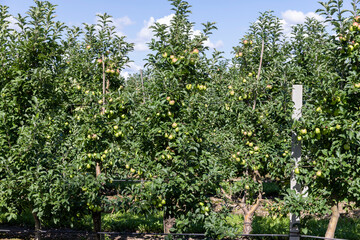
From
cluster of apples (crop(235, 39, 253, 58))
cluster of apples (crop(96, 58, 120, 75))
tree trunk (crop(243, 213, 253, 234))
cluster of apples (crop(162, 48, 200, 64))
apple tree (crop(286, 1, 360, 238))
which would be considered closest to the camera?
apple tree (crop(286, 1, 360, 238))

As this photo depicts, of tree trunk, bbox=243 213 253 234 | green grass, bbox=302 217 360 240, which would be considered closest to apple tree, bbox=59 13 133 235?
tree trunk, bbox=243 213 253 234

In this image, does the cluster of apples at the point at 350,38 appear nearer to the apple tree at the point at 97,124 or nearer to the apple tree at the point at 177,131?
the apple tree at the point at 177,131

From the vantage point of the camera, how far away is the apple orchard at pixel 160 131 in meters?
5.50

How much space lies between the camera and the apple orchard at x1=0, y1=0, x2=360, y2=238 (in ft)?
18.0

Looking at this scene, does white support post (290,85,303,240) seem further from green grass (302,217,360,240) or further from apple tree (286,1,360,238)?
green grass (302,217,360,240)

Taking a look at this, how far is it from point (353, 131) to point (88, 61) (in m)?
5.69

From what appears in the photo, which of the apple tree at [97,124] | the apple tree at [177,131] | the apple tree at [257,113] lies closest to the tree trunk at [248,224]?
the apple tree at [257,113]

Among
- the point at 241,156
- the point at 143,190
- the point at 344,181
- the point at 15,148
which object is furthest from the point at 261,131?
the point at 15,148

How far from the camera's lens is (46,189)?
598cm

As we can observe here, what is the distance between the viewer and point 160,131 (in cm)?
570

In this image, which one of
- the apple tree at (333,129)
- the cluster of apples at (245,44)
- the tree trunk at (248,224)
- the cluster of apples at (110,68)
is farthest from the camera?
the tree trunk at (248,224)

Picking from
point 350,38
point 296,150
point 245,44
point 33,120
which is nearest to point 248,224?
point 296,150

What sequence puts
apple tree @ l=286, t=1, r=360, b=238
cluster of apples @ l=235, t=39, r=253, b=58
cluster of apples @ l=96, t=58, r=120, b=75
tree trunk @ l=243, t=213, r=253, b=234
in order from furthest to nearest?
tree trunk @ l=243, t=213, r=253, b=234, cluster of apples @ l=235, t=39, r=253, b=58, cluster of apples @ l=96, t=58, r=120, b=75, apple tree @ l=286, t=1, r=360, b=238

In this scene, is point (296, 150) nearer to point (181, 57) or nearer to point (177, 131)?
point (177, 131)
